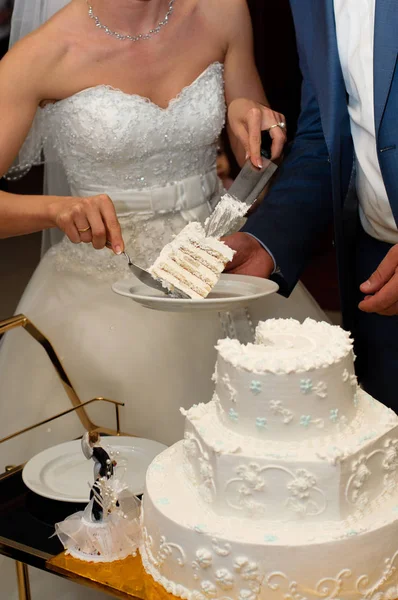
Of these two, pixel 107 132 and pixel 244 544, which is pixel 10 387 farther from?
pixel 244 544

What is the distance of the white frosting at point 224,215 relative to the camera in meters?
2.11

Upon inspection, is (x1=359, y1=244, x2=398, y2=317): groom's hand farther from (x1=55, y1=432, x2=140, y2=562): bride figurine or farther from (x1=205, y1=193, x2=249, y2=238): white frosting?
(x1=55, y1=432, x2=140, y2=562): bride figurine

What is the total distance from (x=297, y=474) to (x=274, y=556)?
0.46 feet

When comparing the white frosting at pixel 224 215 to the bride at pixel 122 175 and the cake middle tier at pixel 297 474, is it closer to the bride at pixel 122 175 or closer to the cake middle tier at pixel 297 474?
the bride at pixel 122 175

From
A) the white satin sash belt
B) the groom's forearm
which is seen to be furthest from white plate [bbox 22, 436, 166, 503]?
the white satin sash belt

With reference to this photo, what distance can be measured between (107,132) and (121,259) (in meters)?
0.38

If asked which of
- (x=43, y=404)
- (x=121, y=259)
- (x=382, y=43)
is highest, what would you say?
(x=382, y=43)

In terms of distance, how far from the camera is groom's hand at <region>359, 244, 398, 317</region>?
174 cm

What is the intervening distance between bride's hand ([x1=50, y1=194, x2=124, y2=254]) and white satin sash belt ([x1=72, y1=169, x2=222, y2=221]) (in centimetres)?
46

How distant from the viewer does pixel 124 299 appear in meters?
2.59

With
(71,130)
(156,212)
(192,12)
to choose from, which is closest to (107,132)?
(71,130)

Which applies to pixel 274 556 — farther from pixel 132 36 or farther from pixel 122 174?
pixel 132 36

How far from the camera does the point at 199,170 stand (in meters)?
2.72

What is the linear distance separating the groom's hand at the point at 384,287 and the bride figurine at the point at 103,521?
0.63 m
